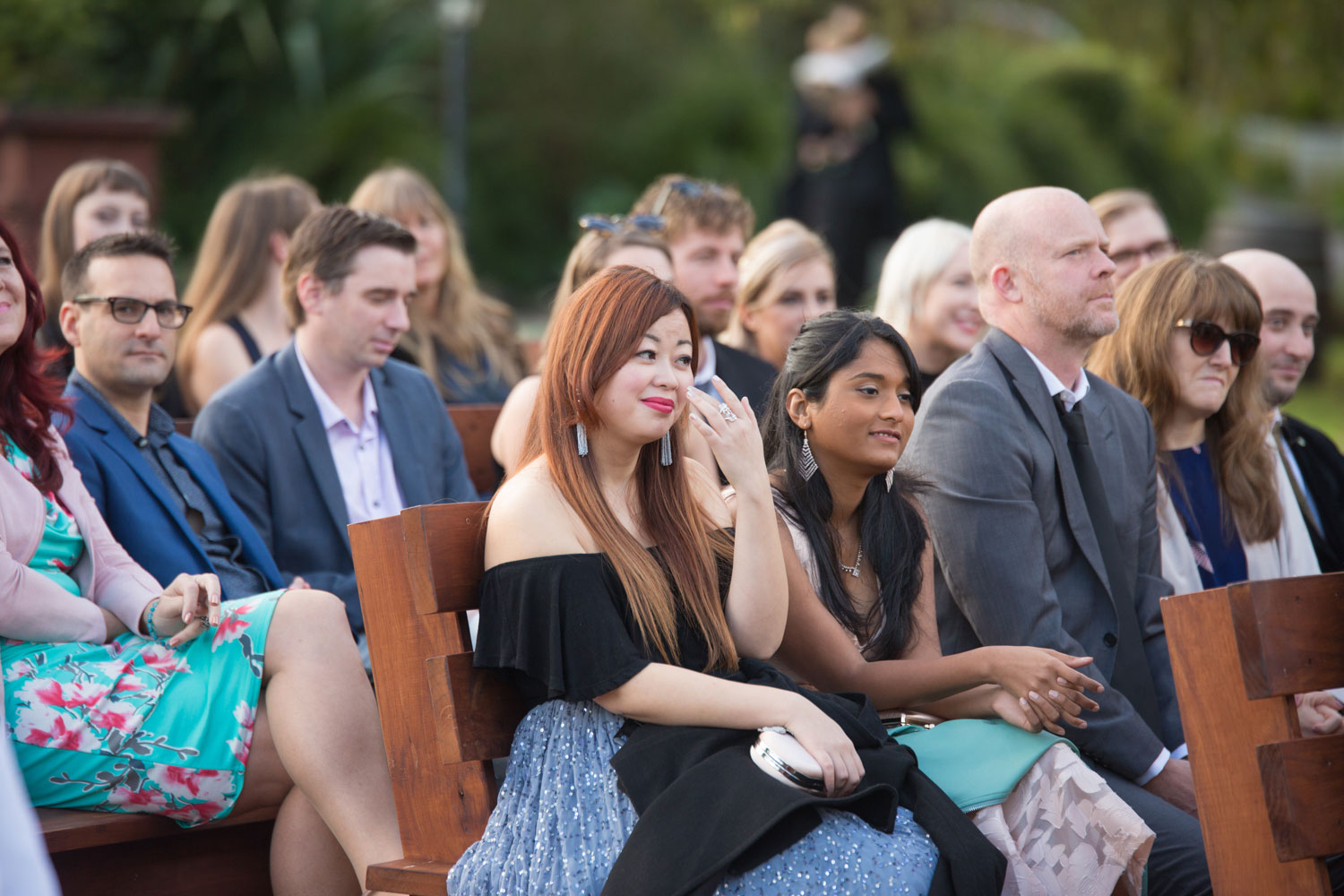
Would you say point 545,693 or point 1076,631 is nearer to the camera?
point 545,693

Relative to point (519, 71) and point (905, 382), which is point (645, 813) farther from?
point (519, 71)

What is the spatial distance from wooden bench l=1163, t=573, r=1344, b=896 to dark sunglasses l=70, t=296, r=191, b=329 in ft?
8.30

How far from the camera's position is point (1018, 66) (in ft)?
51.8

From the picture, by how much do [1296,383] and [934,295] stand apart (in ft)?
4.05

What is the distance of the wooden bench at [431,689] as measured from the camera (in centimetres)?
264

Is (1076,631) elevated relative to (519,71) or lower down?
lower down

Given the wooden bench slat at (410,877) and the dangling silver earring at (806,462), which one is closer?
the wooden bench slat at (410,877)

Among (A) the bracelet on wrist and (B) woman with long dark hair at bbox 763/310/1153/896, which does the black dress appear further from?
(A) the bracelet on wrist

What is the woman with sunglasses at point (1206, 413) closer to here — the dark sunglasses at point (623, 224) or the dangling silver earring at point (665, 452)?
the dark sunglasses at point (623, 224)

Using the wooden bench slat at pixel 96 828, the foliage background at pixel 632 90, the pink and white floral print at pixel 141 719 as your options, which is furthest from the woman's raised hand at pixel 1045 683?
the foliage background at pixel 632 90

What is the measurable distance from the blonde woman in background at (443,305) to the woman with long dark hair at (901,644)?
2.40 m

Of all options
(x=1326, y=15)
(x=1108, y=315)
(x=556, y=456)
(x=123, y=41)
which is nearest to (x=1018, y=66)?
(x=1326, y=15)

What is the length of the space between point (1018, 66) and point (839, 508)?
45.3ft

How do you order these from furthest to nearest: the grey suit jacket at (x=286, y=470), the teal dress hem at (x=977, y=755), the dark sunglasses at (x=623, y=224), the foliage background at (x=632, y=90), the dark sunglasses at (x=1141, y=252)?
the foliage background at (x=632, y=90) < the dark sunglasses at (x=1141, y=252) < the dark sunglasses at (x=623, y=224) < the grey suit jacket at (x=286, y=470) < the teal dress hem at (x=977, y=755)
